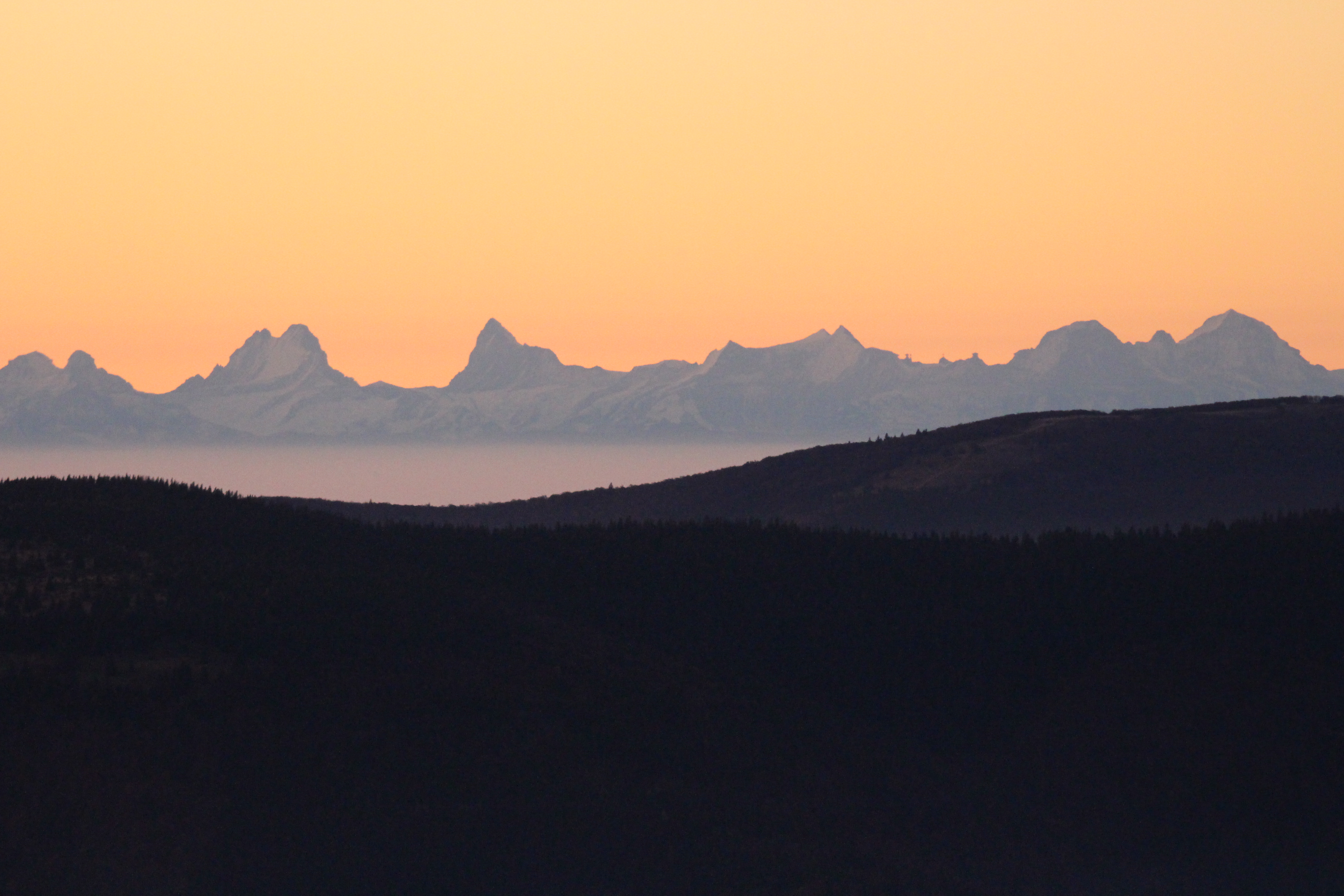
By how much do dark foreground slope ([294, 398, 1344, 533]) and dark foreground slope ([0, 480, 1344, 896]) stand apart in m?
47.7

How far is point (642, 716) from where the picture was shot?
3853 cm

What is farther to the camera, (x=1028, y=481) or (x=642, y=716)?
(x=1028, y=481)

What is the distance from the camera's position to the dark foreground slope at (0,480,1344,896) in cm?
3055

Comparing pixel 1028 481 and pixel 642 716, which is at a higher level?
pixel 1028 481

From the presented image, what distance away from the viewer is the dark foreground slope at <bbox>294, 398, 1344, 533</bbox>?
10488cm

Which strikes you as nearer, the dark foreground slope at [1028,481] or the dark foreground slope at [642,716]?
the dark foreground slope at [642,716]

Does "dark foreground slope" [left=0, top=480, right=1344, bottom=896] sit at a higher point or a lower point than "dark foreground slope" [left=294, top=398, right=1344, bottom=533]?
lower

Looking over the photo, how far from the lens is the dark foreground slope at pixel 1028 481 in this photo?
105 metres

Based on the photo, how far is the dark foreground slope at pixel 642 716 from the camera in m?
30.5

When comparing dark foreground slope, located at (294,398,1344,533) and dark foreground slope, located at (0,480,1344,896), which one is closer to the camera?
dark foreground slope, located at (0,480,1344,896)

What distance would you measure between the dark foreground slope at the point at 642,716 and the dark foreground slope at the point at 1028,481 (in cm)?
4774

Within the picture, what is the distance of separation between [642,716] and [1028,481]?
81.8 metres

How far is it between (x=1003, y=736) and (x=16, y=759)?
1165 inches

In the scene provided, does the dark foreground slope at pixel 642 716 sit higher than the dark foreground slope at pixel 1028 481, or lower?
lower
